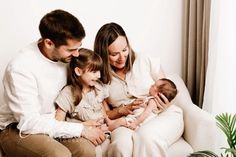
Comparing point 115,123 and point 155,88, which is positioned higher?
point 155,88

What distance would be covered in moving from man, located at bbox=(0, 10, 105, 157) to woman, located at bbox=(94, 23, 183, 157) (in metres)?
0.22

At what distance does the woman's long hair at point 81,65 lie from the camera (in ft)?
7.29

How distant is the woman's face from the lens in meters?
2.32

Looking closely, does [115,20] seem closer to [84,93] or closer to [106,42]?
Answer: [106,42]

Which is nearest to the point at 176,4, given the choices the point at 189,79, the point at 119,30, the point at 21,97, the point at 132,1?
the point at 132,1

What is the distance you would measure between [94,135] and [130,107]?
0.33 m

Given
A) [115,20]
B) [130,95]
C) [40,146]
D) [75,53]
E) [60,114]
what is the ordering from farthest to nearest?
[115,20], [130,95], [60,114], [75,53], [40,146]

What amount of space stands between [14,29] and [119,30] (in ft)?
2.91

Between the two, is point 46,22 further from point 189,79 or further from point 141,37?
point 189,79

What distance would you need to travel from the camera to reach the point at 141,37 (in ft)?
10.0

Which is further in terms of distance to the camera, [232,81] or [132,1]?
[132,1]

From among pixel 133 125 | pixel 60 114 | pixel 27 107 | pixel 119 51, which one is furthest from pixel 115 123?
pixel 27 107

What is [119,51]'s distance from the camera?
2.33 m

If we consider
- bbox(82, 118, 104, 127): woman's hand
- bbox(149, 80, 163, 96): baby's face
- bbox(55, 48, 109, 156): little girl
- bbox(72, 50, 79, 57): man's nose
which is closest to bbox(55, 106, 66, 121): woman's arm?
bbox(55, 48, 109, 156): little girl
